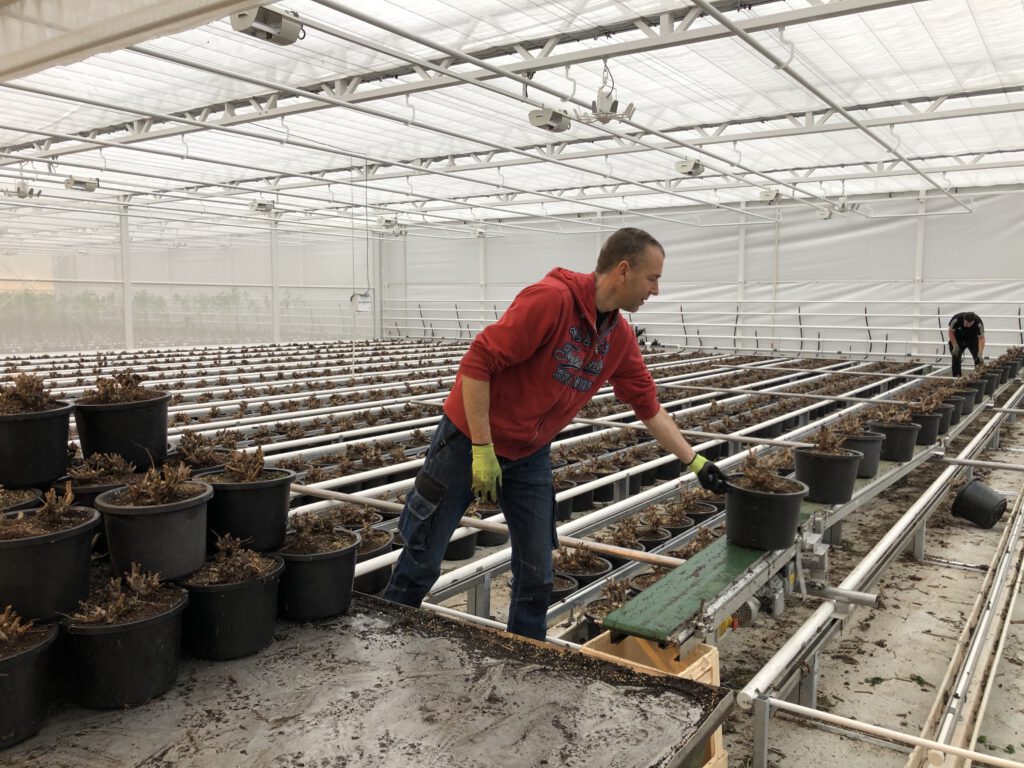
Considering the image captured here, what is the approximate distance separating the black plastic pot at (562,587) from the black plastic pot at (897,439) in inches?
106

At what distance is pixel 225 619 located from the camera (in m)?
2.19

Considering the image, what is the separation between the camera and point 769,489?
337 centimetres

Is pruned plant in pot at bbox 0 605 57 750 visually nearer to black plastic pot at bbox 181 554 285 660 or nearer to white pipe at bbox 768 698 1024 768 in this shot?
black plastic pot at bbox 181 554 285 660

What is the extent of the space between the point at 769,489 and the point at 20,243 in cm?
1875

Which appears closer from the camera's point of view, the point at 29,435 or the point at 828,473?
the point at 29,435

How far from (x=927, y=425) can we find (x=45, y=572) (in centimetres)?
618

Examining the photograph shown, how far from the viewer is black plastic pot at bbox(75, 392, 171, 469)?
2664 millimetres

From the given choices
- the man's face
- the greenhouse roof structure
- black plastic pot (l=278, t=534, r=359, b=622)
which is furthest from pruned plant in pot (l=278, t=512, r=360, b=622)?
the greenhouse roof structure

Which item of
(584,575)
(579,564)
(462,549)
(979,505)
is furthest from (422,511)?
(979,505)

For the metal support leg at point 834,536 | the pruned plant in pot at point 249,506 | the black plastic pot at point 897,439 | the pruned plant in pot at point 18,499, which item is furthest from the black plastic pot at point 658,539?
the pruned plant in pot at point 18,499

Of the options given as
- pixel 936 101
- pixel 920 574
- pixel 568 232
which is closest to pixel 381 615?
pixel 920 574

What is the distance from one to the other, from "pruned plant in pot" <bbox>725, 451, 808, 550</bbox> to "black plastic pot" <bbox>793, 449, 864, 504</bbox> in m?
0.82

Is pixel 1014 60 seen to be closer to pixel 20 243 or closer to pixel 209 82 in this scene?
pixel 209 82

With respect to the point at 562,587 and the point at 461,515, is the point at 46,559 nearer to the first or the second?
the point at 461,515
